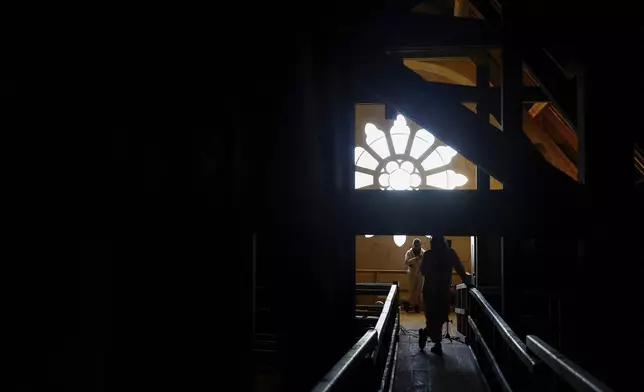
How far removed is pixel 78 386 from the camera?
96 centimetres

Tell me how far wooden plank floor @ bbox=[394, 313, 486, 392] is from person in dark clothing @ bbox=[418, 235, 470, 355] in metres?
0.30

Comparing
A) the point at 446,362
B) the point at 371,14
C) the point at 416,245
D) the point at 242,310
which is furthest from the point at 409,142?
the point at 242,310

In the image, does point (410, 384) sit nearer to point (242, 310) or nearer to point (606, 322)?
point (606, 322)

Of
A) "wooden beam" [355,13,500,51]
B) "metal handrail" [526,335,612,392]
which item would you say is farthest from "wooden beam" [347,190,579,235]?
"wooden beam" [355,13,500,51]

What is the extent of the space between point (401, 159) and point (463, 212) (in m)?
14.0

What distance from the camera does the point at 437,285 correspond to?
736 centimetres

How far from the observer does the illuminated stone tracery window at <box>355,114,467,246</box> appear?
16.3m

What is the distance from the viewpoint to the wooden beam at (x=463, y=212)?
254 centimetres

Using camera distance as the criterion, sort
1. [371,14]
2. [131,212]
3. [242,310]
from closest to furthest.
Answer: [131,212], [242,310], [371,14]

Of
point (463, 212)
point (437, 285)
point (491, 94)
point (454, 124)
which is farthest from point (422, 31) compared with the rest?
point (437, 285)

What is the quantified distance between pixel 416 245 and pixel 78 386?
972 centimetres

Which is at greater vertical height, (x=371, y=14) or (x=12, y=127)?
(x=371, y=14)

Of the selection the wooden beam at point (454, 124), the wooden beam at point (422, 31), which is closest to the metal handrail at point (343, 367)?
the wooden beam at point (454, 124)

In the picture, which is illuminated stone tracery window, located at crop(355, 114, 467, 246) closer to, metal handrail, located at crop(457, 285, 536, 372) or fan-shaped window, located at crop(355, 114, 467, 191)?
fan-shaped window, located at crop(355, 114, 467, 191)
